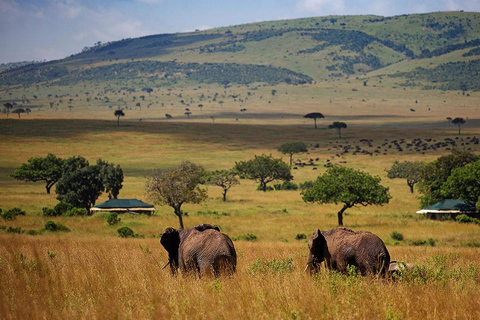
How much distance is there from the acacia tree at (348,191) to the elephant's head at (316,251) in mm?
39865

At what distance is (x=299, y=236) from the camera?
42.4 m

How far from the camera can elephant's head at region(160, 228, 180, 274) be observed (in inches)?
494

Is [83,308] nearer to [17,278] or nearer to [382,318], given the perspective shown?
[17,278]

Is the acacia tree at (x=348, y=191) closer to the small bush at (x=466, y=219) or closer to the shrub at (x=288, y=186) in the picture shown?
the small bush at (x=466, y=219)

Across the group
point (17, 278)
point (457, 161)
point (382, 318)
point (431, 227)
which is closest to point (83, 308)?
point (17, 278)

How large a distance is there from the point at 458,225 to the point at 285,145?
8815 centimetres

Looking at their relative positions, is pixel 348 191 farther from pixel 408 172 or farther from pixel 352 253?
pixel 352 253

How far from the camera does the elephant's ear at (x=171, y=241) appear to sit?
12.6m

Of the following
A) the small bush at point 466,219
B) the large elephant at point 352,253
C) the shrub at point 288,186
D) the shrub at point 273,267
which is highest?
the large elephant at point 352,253

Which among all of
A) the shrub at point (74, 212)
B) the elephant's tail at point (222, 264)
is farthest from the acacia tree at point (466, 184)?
the elephant's tail at point (222, 264)

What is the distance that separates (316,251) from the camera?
40.6 ft

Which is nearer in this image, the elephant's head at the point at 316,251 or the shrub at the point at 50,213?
the elephant's head at the point at 316,251

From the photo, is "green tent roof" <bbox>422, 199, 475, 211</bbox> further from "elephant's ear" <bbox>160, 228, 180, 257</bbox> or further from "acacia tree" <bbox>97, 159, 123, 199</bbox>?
"elephant's ear" <bbox>160, 228, 180, 257</bbox>

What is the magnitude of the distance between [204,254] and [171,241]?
1.30 m
